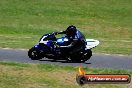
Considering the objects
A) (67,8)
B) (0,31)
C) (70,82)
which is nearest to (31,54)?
(70,82)

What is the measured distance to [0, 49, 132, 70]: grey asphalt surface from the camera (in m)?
18.9

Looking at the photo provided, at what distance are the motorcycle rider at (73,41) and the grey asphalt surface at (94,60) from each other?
2.37ft

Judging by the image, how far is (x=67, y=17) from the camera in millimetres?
44938

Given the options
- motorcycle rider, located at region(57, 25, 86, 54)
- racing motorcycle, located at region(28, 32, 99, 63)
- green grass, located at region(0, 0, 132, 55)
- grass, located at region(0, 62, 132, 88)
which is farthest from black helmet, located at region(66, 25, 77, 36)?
green grass, located at region(0, 0, 132, 55)

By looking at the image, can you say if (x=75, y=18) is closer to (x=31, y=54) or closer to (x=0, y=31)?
(x=0, y=31)

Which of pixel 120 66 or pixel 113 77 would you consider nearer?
pixel 113 77

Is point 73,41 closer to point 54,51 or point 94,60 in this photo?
point 54,51

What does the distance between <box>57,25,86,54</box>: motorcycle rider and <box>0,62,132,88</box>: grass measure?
2.22m

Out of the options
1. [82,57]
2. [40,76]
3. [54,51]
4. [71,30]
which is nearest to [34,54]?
[54,51]

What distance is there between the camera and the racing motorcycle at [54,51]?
64.4ft

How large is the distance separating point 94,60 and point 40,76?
5314 millimetres

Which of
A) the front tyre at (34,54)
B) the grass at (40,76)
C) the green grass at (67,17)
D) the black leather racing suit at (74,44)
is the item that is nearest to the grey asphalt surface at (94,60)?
the front tyre at (34,54)

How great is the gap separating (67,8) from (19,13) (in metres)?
5.86

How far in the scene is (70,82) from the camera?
1459cm
